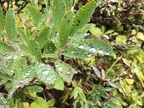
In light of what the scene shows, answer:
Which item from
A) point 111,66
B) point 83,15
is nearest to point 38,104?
point 111,66

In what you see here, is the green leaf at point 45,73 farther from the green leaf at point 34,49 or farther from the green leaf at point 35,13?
the green leaf at point 35,13

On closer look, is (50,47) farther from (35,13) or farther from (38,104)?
(38,104)

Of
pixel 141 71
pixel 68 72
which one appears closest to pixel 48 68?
pixel 68 72

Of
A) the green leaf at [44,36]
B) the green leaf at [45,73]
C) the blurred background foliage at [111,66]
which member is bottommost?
the blurred background foliage at [111,66]

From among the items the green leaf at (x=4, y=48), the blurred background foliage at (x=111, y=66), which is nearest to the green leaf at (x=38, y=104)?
the blurred background foliage at (x=111, y=66)

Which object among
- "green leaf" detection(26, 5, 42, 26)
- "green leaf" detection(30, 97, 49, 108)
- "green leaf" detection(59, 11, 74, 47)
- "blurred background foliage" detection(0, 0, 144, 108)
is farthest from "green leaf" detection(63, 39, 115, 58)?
"green leaf" detection(30, 97, 49, 108)

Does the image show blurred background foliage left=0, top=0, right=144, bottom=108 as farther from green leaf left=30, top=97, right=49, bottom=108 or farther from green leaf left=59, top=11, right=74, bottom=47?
green leaf left=59, top=11, right=74, bottom=47
